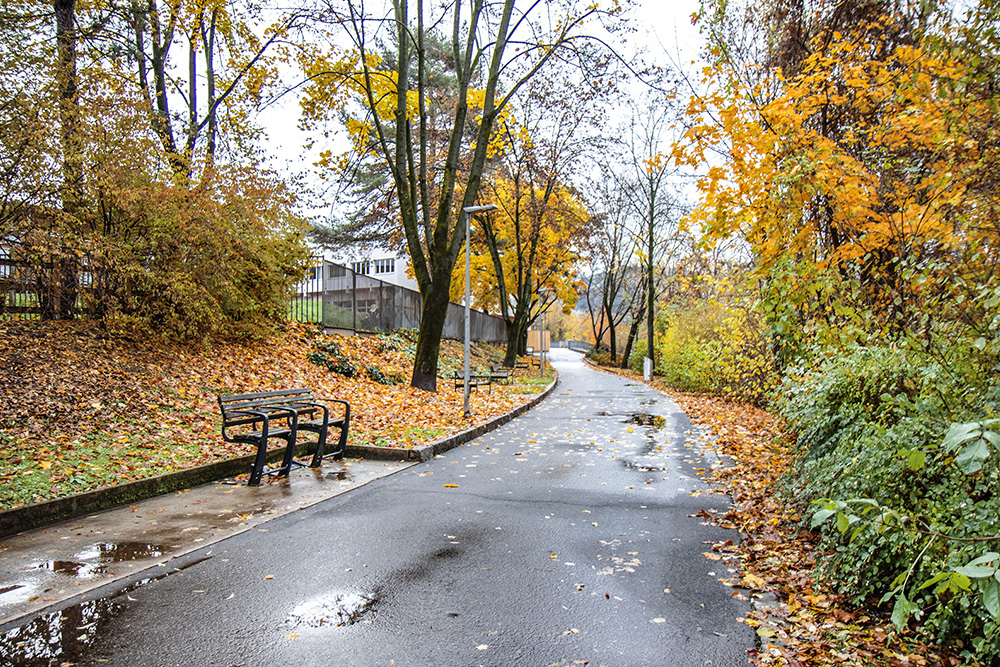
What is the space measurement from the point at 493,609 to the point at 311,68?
15088 mm

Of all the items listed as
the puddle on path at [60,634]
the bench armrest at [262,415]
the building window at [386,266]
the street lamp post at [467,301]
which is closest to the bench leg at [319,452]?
the bench armrest at [262,415]

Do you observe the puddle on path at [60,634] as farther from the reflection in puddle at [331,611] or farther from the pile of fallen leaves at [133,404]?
the pile of fallen leaves at [133,404]

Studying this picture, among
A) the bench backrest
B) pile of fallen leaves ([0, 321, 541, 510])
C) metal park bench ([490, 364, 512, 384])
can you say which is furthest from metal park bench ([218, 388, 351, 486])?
metal park bench ([490, 364, 512, 384])

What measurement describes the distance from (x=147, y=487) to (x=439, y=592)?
3797 mm

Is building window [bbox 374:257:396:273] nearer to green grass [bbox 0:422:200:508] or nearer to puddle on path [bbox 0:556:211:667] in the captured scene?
green grass [bbox 0:422:200:508]

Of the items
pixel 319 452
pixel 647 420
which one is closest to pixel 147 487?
pixel 319 452

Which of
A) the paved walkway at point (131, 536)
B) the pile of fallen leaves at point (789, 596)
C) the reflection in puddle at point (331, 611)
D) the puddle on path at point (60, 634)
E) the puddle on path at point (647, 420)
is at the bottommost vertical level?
the puddle on path at point (647, 420)

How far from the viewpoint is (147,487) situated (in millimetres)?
6117

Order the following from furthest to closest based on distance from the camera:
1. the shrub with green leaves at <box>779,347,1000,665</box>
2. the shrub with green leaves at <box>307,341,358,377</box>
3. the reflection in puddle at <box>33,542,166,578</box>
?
the shrub with green leaves at <box>307,341,358,377</box> → the reflection in puddle at <box>33,542,166,578</box> → the shrub with green leaves at <box>779,347,1000,665</box>

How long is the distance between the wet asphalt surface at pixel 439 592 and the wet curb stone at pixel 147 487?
1526 mm

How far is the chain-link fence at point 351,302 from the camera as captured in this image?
17.6 metres

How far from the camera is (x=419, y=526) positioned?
208 inches

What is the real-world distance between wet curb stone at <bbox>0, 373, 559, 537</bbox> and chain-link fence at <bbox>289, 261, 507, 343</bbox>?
8.39 meters

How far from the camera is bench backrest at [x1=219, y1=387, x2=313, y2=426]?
6.63 metres
